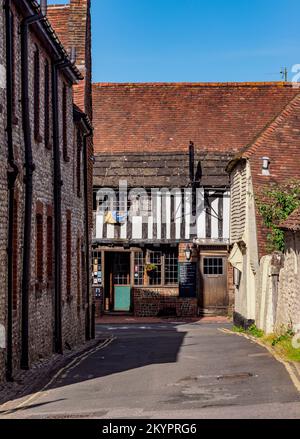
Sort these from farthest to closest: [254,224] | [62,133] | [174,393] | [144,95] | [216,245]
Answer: [144,95]
[216,245]
[254,224]
[62,133]
[174,393]

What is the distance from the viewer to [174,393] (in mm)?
14641

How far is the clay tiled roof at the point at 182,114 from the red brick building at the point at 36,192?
17364 millimetres

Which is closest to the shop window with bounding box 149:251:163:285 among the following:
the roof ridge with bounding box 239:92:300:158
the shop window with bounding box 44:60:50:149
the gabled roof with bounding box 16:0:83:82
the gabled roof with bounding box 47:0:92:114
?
the roof ridge with bounding box 239:92:300:158

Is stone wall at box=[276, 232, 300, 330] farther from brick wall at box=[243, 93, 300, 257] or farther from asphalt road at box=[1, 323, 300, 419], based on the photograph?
brick wall at box=[243, 93, 300, 257]

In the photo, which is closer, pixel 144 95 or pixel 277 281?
pixel 277 281

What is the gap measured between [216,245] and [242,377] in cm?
2614

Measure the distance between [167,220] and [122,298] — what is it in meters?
4.11

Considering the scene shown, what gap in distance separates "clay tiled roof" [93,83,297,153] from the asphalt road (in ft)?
73.2

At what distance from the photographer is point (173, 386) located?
50.8 feet

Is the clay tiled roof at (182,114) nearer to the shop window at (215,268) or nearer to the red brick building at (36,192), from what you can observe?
the shop window at (215,268)

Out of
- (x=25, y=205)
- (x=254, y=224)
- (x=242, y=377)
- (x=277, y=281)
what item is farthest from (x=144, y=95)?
(x=242, y=377)

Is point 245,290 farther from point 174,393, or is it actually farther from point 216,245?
point 174,393

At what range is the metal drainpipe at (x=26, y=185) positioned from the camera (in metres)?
18.8

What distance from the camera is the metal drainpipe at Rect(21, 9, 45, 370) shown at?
18.8 meters
